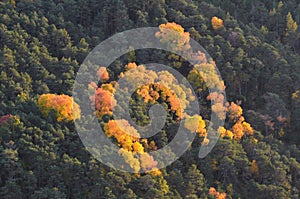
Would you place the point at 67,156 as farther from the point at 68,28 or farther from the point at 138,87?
the point at 68,28

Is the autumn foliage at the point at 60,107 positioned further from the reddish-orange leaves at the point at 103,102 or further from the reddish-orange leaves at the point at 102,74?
the reddish-orange leaves at the point at 102,74

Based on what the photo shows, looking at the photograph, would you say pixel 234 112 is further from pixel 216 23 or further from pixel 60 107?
pixel 60 107

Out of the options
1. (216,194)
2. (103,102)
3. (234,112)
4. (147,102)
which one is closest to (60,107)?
(103,102)

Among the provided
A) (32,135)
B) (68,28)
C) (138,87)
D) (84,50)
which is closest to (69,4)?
(68,28)

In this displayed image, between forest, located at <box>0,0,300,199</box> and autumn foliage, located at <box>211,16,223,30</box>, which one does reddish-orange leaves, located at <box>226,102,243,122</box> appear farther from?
autumn foliage, located at <box>211,16,223,30</box>

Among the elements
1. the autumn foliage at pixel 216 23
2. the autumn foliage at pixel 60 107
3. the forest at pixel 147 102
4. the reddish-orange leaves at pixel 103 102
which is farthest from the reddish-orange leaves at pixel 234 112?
the autumn foliage at pixel 60 107
